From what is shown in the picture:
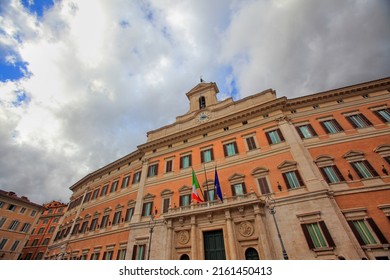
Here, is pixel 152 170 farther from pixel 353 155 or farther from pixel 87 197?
pixel 353 155

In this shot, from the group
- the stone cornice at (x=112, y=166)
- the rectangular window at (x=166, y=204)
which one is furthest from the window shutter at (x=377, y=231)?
the stone cornice at (x=112, y=166)

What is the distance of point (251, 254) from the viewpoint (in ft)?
39.3

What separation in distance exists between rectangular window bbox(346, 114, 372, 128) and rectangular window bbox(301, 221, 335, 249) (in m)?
9.02

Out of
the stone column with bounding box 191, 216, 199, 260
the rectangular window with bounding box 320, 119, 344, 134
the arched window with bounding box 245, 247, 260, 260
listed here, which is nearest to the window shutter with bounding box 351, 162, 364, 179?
the rectangular window with bounding box 320, 119, 344, 134

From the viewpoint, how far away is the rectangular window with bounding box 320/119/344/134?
15.2 m

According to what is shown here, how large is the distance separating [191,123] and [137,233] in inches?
503

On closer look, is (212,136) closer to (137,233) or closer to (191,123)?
(191,123)

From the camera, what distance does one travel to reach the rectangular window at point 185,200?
16200mm

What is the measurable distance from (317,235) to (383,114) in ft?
37.9

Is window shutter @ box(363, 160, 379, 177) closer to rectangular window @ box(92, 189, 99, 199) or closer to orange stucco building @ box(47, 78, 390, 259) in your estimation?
orange stucco building @ box(47, 78, 390, 259)

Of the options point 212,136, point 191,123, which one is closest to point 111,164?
point 191,123

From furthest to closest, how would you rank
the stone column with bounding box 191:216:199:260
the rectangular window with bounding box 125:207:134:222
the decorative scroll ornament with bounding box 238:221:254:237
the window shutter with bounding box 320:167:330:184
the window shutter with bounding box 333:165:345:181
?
the rectangular window with bounding box 125:207:134:222
the window shutter with bounding box 320:167:330:184
the stone column with bounding box 191:216:199:260
the window shutter with bounding box 333:165:345:181
the decorative scroll ornament with bounding box 238:221:254:237

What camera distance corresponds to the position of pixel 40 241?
3912 centimetres

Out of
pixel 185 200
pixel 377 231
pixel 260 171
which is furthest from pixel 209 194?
pixel 377 231
